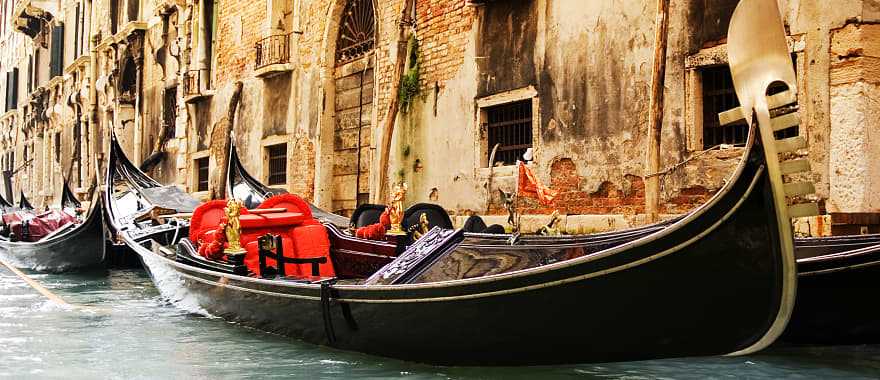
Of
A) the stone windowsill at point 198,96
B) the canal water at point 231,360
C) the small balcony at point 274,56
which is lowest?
the canal water at point 231,360

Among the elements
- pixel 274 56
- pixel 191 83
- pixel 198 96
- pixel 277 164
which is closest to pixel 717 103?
pixel 274 56

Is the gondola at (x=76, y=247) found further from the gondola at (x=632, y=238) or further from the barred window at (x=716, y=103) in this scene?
the barred window at (x=716, y=103)

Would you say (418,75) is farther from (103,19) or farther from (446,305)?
(103,19)

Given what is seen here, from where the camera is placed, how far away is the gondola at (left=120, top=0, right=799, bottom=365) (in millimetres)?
2994

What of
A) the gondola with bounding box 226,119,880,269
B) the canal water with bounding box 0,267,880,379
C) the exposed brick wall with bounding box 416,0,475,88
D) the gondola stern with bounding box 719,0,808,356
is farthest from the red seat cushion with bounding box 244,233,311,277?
the gondola stern with bounding box 719,0,808,356

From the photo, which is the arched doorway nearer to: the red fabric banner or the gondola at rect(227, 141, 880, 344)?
the red fabric banner

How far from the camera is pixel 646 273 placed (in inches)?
123

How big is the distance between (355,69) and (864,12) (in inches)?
227

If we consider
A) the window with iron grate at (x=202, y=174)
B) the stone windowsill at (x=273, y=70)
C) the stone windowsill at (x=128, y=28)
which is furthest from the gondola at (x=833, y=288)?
the stone windowsill at (x=128, y=28)

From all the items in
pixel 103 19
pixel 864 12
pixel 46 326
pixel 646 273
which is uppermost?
pixel 103 19

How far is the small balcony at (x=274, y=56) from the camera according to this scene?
11.0 metres

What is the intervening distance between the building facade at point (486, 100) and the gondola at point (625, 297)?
227cm

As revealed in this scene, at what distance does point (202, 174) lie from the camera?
1399cm

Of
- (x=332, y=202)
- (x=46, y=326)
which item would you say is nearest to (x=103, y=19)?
(x=332, y=202)
